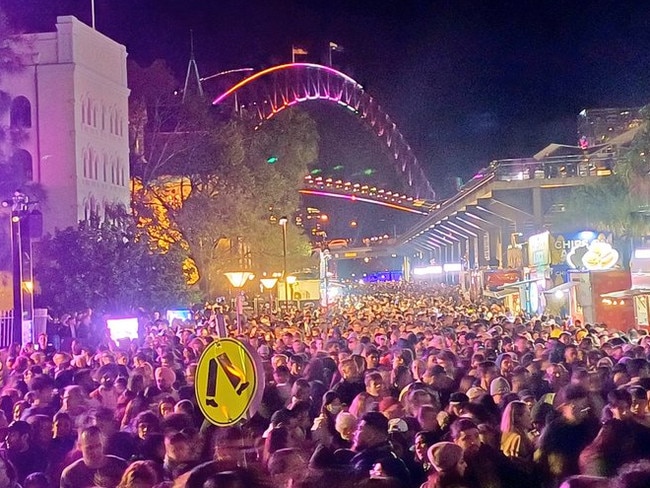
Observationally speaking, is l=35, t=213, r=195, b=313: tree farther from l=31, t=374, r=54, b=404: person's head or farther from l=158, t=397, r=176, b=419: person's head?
l=158, t=397, r=176, b=419: person's head

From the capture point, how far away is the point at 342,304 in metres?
44.2

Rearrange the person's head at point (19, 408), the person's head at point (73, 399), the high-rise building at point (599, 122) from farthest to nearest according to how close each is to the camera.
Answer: the high-rise building at point (599, 122) < the person's head at point (19, 408) < the person's head at point (73, 399)

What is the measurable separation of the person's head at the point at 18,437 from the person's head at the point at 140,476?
7.77 ft

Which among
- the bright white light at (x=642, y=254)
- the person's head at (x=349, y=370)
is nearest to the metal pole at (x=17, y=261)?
the person's head at (x=349, y=370)

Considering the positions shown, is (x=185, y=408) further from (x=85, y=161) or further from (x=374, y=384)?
(x=85, y=161)

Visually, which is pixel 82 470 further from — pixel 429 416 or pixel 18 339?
pixel 18 339

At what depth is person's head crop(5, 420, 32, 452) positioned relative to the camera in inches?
344

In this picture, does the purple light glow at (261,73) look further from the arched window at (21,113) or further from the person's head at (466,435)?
the person's head at (466,435)

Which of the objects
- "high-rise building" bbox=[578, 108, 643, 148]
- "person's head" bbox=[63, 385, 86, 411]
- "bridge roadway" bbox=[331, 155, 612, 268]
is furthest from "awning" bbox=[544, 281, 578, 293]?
"high-rise building" bbox=[578, 108, 643, 148]

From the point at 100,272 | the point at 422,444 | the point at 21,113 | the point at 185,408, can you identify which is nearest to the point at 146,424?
the point at 185,408

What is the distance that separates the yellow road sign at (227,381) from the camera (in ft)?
23.4

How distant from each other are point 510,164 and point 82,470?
130 feet

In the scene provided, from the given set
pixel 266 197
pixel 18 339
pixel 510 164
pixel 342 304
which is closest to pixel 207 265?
pixel 266 197

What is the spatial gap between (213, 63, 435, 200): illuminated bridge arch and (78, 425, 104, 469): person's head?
49.1 m
